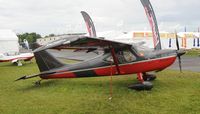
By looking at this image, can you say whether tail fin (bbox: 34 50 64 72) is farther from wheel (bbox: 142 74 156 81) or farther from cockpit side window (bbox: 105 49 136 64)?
wheel (bbox: 142 74 156 81)

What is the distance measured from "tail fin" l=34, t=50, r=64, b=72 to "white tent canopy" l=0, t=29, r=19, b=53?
21.9 meters

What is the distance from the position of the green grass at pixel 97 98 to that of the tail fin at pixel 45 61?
88cm

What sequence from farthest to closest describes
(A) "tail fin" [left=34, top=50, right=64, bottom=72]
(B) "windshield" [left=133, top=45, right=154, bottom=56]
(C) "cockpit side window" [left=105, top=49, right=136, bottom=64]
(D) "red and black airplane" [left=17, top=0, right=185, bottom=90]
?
(A) "tail fin" [left=34, top=50, right=64, bottom=72], (C) "cockpit side window" [left=105, top=49, right=136, bottom=64], (B) "windshield" [left=133, top=45, right=154, bottom=56], (D) "red and black airplane" [left=17, top=0, right=185, bottom=90]

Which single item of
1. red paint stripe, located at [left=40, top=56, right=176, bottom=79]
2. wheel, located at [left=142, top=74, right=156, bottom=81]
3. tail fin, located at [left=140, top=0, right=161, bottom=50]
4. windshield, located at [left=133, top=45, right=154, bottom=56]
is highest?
tail fin, located at [left=140, top=0, right=161, bottom=50]

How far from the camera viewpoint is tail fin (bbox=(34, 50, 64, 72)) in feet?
37.9

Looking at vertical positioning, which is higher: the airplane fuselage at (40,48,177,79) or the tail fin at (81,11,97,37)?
the tail fin at (81,11,97,37)

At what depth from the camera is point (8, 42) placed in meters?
33.6

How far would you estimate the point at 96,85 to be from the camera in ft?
38.3

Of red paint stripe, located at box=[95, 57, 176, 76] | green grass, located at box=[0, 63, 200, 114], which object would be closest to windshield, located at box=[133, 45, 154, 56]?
red paint stripe, located at box=[95, 57, 176, 76]

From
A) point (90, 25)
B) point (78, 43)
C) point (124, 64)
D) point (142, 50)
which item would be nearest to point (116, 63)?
point (124, 64)

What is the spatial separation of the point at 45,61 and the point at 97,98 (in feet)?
12.2

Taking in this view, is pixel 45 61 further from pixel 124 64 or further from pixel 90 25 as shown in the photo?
pixel 90 25

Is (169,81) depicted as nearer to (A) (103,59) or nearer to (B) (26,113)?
(A) (103,59)

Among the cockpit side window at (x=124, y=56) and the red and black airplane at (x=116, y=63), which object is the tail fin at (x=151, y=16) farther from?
the cockpit side window at (x=124, y=56)
